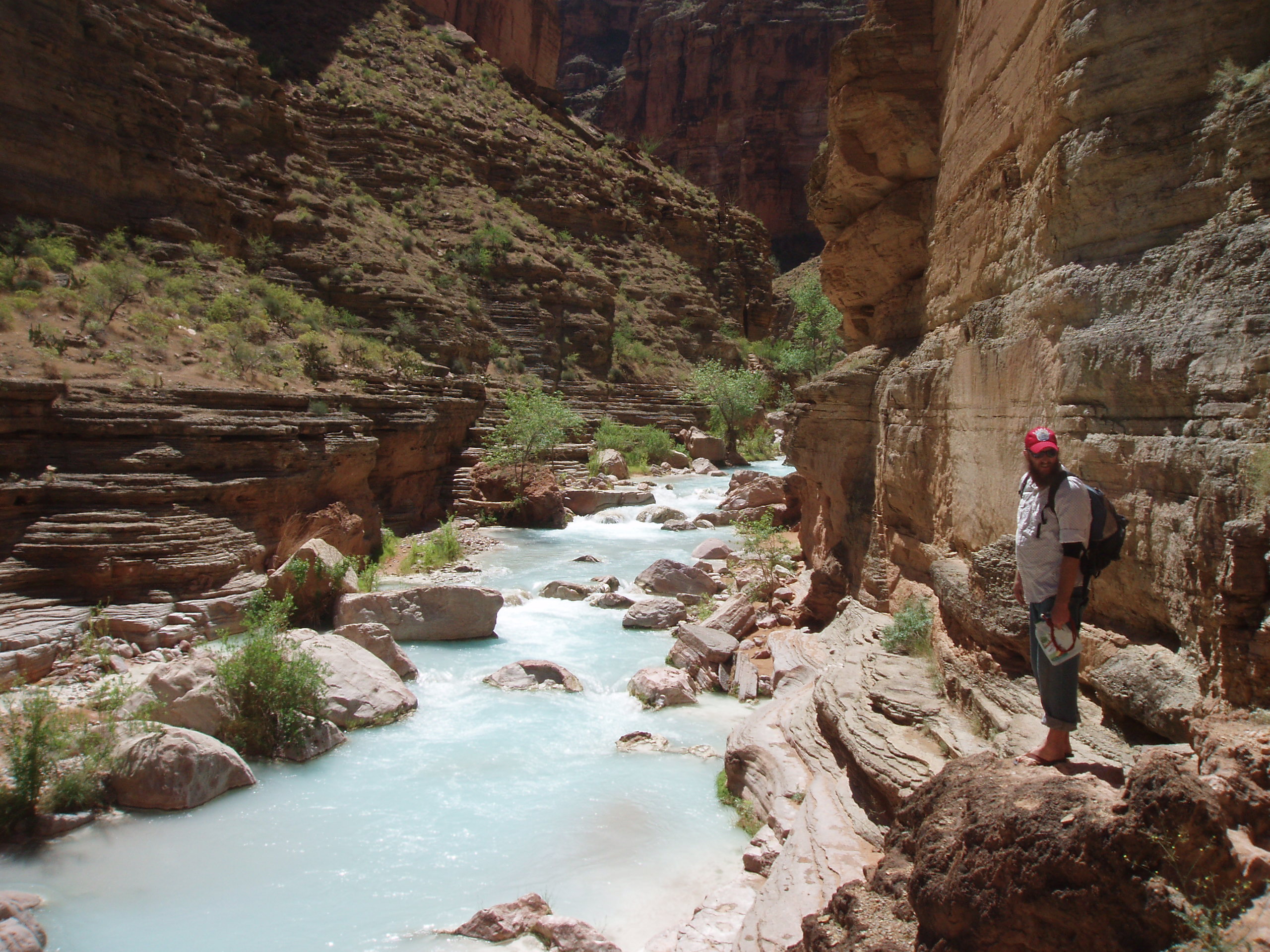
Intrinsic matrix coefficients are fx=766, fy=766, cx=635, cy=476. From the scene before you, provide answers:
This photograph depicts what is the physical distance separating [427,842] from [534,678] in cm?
289

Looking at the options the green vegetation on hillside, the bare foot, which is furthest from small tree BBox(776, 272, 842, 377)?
the bare foot

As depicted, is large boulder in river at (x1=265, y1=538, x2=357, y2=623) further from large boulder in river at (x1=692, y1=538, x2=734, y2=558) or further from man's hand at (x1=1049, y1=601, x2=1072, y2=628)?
man's hand at (x1=1049, y1=601, x2=1072, y2=628)

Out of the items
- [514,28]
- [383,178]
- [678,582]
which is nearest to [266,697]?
[678,582]

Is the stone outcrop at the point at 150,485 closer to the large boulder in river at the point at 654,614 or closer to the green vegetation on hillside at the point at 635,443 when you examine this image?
the large boulder in river at the point at 654,614

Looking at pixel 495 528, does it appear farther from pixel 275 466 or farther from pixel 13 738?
pixel 13 738

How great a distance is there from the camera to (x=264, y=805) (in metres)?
5.98

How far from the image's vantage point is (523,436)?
18.4 meters

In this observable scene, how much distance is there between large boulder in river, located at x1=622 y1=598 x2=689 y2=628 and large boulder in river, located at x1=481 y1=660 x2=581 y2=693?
6.34 ft

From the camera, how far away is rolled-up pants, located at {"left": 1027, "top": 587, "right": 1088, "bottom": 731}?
2957 mm

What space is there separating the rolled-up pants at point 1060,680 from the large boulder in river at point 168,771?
5.85m

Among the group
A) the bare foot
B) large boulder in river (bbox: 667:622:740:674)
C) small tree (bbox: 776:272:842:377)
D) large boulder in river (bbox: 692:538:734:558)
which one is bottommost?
large boulder in river (bbox: 667:622:740:674)

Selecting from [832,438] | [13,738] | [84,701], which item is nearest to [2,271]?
[84,701]

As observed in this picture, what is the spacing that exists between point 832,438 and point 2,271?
1349 centimetres

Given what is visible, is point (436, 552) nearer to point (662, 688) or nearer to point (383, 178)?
point (662, 688)
